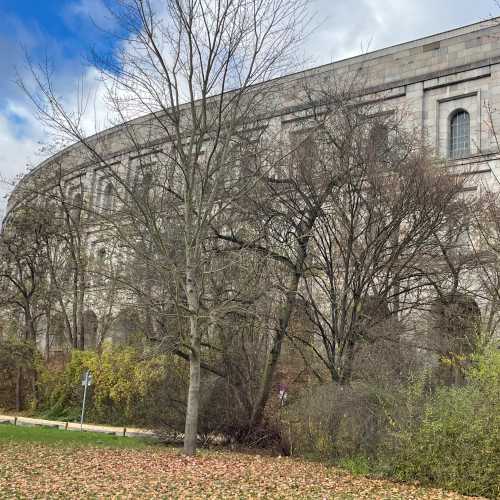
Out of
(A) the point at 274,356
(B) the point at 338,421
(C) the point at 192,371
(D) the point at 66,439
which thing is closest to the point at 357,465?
(B) the point at 338,421

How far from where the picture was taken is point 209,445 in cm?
1848

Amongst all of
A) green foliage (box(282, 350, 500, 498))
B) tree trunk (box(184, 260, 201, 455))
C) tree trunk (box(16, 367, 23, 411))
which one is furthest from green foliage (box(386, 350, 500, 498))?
tree trunk (box(16, 367, 23, 411))

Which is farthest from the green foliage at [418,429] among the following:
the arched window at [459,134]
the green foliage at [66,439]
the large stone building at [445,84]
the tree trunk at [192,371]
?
the arched window at [459,134]

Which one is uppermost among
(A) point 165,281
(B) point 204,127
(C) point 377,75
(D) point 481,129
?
(C) point 377,75

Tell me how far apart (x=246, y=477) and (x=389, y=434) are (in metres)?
2.94

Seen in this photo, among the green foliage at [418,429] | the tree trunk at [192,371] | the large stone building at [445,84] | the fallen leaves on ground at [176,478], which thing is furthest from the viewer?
the large stone building at [445,84]

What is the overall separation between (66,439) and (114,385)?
27.7 feet

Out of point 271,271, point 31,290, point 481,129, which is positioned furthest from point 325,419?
point 31,290

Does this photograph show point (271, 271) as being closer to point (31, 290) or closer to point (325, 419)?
point (325, 419)

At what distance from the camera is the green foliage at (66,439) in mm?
17453

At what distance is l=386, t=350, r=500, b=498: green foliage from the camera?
11164 mm

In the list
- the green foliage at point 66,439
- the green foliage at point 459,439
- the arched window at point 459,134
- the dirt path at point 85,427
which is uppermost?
the arched window at point 459,134

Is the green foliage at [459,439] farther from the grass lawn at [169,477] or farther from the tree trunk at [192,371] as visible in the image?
the tree trunk at [192,371]

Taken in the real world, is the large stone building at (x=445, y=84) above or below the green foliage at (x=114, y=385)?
above
